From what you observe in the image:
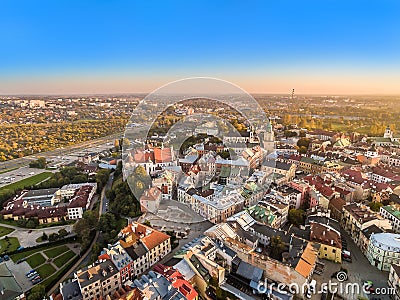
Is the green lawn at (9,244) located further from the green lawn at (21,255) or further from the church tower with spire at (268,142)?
the church tower with spire at (268,142)

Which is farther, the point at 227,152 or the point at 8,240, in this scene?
the point at 227,152

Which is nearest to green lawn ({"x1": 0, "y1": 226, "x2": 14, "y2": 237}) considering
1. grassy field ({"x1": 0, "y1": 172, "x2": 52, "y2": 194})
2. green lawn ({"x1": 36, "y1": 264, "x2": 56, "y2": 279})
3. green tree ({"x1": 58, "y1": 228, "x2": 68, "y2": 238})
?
green tree ({"x1": 58, "y1": 228, "x2": 68, "y2": 238})

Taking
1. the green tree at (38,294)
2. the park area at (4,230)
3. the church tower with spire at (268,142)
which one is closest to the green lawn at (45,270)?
the green tree at (38,294)

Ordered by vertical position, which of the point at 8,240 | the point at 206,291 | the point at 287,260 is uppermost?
the point at 287,260

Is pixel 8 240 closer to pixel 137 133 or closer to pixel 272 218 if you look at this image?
pixel 272 218

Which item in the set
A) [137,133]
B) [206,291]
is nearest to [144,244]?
[206,291]

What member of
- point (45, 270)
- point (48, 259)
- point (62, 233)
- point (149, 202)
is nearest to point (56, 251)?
point (48, 259)
